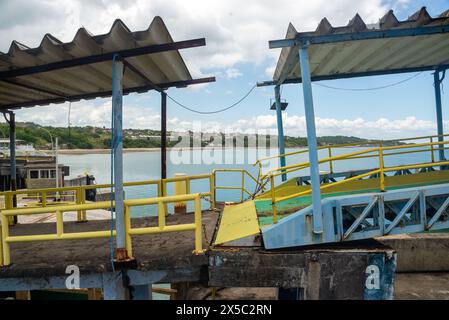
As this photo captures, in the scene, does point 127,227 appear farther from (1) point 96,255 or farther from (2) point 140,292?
(2) point 140,292

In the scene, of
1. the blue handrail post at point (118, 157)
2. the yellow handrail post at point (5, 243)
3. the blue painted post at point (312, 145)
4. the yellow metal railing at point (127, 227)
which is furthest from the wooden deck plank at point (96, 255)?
the blue painted post at point (312, 145)

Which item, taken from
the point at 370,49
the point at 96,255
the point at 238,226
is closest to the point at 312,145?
the point at 238,226

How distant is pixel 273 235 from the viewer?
4.31 m

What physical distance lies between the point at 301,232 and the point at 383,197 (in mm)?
1487

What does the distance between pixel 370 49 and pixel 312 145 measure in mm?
3494

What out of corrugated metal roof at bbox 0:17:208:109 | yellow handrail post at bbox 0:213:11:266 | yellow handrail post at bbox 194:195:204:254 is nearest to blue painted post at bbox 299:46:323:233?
yellow handrail post at bbox 194:195:204:254

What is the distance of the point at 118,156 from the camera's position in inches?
176

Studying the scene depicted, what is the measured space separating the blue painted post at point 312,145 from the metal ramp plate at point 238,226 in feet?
3.03

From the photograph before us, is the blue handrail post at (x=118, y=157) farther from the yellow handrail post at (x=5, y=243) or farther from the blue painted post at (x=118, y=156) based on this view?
the yellow handrail post at (x=5, y=243)

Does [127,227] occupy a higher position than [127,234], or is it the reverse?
[127,227]

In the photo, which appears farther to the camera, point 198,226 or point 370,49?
point 370,49
